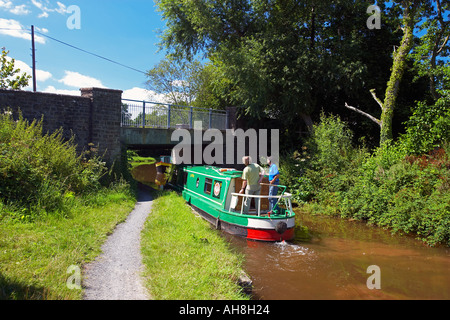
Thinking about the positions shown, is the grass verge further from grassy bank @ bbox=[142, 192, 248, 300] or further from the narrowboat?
the narrowboat

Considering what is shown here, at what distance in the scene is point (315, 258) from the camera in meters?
7.19

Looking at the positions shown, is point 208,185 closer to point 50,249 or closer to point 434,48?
point 50,249

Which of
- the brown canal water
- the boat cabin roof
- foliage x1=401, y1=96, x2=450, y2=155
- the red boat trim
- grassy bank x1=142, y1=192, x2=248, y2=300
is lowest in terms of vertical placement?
the brown canal water

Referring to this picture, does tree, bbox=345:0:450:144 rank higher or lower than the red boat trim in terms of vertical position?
higher

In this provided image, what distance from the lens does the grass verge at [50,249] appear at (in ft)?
12.0

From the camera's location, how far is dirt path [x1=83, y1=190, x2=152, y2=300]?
387 cm

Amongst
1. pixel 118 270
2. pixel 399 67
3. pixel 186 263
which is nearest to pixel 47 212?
pixel 118 270

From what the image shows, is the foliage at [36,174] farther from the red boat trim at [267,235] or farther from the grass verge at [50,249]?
the red boat trim at [267,235]

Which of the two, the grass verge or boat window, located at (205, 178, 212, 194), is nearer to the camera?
the grass verge

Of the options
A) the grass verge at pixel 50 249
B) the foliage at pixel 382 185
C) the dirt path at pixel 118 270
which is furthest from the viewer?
the foliage at pixel 382 185

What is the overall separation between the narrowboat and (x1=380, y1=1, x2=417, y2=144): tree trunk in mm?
6417

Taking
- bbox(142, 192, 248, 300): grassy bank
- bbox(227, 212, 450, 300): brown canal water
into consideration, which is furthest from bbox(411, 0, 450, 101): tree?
bbox(142, 192, 248, 300): grassy bank

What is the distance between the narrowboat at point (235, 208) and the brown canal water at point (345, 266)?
30cm

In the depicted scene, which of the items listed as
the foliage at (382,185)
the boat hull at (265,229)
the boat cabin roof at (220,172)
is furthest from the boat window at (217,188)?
the foliage at (382,185)
